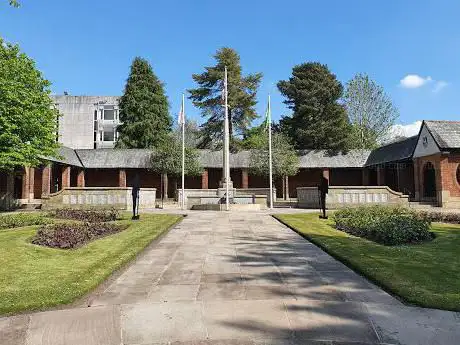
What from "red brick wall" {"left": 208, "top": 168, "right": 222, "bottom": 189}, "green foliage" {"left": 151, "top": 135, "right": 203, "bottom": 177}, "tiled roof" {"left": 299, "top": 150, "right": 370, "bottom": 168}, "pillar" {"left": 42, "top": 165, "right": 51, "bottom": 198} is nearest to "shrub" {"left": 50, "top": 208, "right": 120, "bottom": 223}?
"pillar" {"left": 42, "top": 165, "right": 51, "bottom": 198}

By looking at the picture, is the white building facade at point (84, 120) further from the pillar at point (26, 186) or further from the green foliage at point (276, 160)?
the pillar at point (26, 186)

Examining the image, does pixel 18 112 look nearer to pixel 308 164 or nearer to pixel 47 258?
pixel 47 258

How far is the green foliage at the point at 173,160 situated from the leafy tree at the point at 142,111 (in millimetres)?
9636

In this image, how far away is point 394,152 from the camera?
1486 inches

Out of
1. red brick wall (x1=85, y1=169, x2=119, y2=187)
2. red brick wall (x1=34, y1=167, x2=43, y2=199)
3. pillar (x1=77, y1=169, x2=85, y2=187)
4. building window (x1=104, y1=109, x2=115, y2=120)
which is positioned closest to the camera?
red brick wall (x1=34, y1=167, x2=43, y2=199)

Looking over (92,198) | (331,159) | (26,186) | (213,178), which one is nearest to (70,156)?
(26,186)

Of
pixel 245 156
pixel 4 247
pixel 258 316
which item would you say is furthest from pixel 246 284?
pixel 245 156

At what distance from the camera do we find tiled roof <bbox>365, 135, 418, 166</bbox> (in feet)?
114

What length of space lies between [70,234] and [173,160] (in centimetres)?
A: 2849

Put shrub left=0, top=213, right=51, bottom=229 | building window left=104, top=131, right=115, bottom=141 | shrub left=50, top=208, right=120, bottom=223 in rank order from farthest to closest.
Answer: building window left=104, top=131, right=115, bottom=141 < shrub left=50, top=208, right=120, bottom=223 < shrub left=0, top=213, right=51, bottom=229

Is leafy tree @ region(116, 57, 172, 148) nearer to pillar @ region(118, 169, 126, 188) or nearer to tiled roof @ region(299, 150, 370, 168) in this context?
pillar @ region(118, 169, 126, 188)

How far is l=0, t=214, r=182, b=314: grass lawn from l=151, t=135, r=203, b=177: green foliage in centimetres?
2794

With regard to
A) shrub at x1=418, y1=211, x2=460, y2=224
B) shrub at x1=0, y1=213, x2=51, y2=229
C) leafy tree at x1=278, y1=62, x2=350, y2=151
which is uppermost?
leafy tree at x1=278, y1=62, x2=350, y2=151

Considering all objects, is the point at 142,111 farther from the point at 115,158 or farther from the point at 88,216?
the point at 88,216
